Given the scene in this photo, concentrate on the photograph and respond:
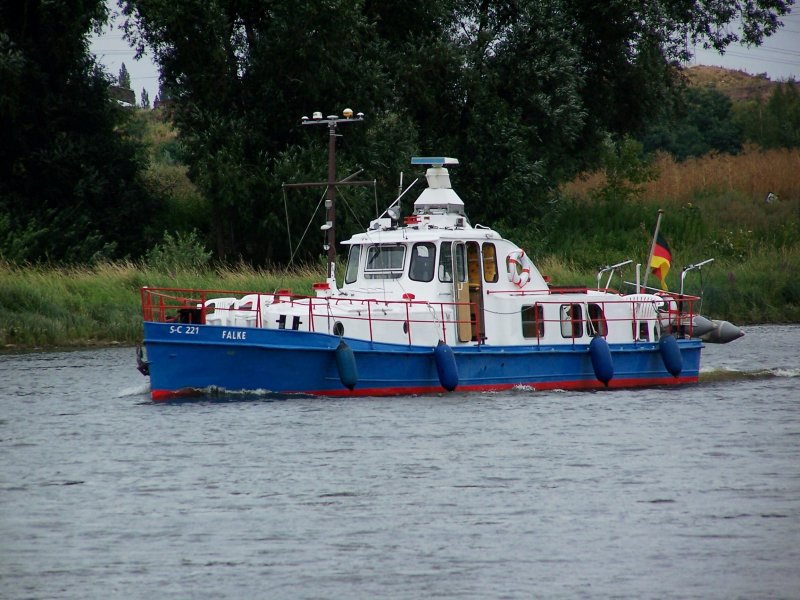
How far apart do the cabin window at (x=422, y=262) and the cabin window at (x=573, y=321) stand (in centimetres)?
295

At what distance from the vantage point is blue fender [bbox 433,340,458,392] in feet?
81.2

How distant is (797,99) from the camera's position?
84500mm

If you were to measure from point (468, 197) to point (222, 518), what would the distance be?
31098mm

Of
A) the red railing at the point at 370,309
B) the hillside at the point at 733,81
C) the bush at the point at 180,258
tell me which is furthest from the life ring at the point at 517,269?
the hillside at the point at 733,81

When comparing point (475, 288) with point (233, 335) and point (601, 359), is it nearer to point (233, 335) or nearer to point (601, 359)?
point (601, 359)

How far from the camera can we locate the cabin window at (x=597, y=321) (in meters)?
27.5

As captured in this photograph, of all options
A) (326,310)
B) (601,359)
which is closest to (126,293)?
(326,310)

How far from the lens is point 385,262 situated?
2619cm

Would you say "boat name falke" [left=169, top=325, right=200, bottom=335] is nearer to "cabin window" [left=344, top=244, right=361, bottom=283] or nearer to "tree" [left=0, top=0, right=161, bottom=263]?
"cabin window" [left=344, top=244, right=361, bottom=283]

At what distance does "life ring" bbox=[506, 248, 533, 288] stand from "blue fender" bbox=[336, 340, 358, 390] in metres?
4.05

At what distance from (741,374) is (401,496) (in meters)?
15.3

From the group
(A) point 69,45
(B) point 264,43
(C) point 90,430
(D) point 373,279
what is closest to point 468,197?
(B) point 264,43

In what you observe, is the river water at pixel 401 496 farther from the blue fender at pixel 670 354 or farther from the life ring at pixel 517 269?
the life ring at pixel 517 269

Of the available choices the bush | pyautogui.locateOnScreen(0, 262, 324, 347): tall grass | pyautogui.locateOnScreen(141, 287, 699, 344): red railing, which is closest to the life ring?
pyautogui.locateOnScreen(141, 287, 699, 344): red railing
